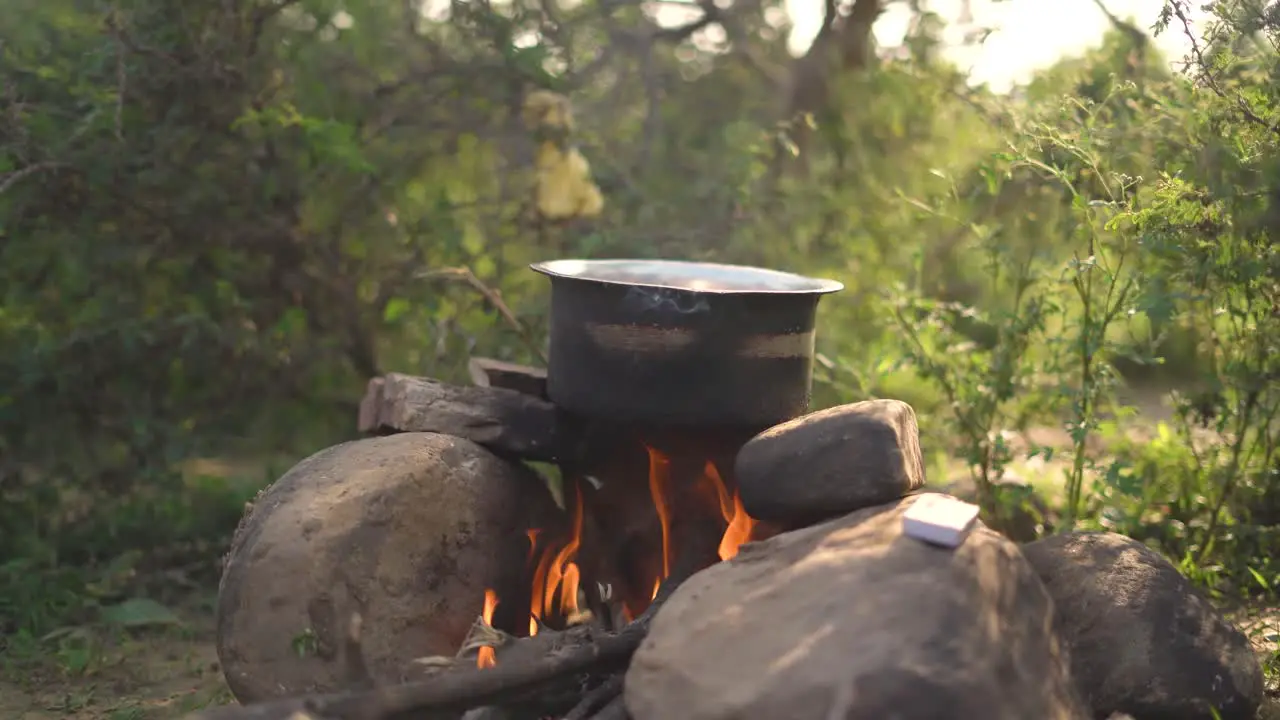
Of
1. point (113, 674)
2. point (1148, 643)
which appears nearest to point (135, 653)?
point (113, 674)

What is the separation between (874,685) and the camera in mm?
2322

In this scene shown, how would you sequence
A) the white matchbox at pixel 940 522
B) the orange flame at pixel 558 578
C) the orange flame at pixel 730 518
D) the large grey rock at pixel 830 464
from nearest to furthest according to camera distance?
the white matchbox at pixel 940 522 → the large grey rock at pixel 830 464 → the orange flame at pixel 730 518 → the orange flame at pixel 558 578

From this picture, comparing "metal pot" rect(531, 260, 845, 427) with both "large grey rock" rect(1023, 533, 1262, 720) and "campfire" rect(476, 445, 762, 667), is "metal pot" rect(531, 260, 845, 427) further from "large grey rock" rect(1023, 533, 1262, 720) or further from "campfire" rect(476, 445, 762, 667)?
"large grey rock" rect(1023, 533, 1262, 720)

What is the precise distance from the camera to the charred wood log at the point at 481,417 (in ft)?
12.4

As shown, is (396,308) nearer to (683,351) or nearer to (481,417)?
(481,417)

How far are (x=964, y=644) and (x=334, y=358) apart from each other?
12.8ft

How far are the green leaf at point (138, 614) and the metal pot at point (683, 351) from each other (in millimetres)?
2021

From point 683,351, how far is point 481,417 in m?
0.80

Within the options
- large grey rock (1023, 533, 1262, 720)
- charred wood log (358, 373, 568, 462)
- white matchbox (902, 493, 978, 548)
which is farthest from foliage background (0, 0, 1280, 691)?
white matchbox (902, 493, 978, 548)

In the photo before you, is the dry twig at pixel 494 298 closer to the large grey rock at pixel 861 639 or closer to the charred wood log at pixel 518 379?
the charred wood log at pixel 518 379

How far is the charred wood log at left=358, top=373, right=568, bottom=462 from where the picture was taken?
377 cm

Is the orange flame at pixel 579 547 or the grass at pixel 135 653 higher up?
the orange flame at pixel 579 547

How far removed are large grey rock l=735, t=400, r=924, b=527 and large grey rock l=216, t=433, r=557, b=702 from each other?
34.8 inches

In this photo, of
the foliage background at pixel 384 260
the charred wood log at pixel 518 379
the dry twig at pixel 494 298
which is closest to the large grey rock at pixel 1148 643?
the foliage background at pixel 384 260
